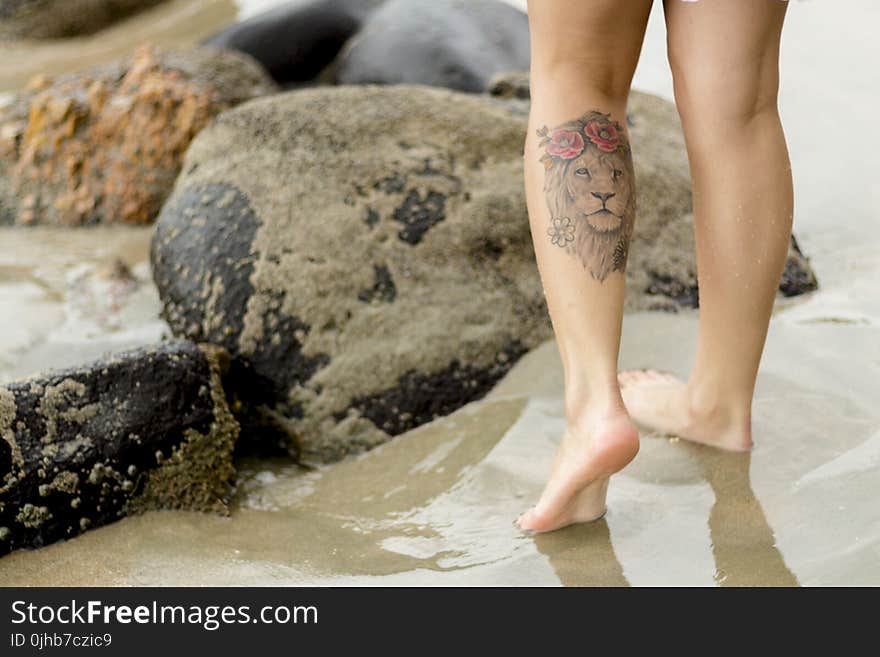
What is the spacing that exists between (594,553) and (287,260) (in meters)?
1.14

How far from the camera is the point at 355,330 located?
2.43m

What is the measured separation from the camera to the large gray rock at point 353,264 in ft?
7.91

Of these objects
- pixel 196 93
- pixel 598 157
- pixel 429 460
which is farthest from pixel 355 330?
pixel 196 93

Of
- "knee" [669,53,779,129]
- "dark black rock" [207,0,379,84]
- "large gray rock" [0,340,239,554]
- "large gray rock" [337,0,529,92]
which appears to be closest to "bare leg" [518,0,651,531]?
"knee" [669,53,779,129]

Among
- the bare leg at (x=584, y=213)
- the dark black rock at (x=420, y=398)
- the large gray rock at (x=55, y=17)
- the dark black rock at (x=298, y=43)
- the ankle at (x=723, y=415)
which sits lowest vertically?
the large gray rock at (x=55, y=17)

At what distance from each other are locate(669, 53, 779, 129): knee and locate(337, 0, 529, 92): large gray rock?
7.15 ft

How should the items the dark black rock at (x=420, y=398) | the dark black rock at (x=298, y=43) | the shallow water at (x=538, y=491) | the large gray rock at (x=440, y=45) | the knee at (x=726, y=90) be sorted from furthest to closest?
1. the dark black rock at (x=298, y=43)
2. the large gray rock at (x=440, y=45)
3. the dark black rock at (x=420, y=398)
4. the knee at (x=726, y=90)
5. the shallow water at (x=538, y=491)

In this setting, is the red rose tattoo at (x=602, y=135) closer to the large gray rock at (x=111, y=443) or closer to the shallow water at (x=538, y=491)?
the shallow water at (x=538, y=491)

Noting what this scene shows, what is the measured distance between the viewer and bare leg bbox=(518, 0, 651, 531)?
169cm

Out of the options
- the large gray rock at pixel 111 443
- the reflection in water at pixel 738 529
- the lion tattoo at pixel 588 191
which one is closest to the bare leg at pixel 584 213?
the lion tattoo at pixel 588 191

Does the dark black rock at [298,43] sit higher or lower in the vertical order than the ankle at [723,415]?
lower

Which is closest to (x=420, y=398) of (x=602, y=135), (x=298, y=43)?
(x=602, y=135)

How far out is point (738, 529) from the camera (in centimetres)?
170

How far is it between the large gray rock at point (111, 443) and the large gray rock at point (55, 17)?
17.8ft
